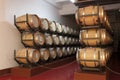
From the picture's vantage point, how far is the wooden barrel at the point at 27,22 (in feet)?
14.6

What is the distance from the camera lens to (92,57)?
11.1 ft

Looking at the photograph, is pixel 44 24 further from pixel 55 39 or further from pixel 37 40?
pixel 55 39

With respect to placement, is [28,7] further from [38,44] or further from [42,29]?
[38,44]

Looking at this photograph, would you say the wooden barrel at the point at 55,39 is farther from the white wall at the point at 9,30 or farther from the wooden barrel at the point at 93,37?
the wooden barrel at the point at 93,37

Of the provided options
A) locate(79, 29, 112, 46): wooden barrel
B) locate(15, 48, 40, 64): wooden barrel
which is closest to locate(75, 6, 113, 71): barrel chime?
locate(79, 29, 112, 46): wooden barrel

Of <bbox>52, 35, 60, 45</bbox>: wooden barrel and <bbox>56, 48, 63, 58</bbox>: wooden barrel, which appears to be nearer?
<bbox>52, 35, 60, 45</bbox>: wooden barrel

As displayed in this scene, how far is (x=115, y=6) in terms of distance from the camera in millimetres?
7418

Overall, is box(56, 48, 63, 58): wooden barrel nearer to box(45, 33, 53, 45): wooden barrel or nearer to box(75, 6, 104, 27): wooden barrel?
box(45, 33, 53, 45): wooden barrel

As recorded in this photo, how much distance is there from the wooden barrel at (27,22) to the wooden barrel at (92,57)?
5.60 ft

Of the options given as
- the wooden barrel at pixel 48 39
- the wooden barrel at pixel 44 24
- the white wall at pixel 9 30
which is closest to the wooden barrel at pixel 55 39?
the wooden barrel at pixel 48 39

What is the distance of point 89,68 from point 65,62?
300cm

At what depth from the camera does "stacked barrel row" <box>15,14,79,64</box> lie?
14.5 ft

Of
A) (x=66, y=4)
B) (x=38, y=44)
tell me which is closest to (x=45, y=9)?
(x=66, y=4)

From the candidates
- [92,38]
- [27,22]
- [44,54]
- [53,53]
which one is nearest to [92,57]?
[92,38]
